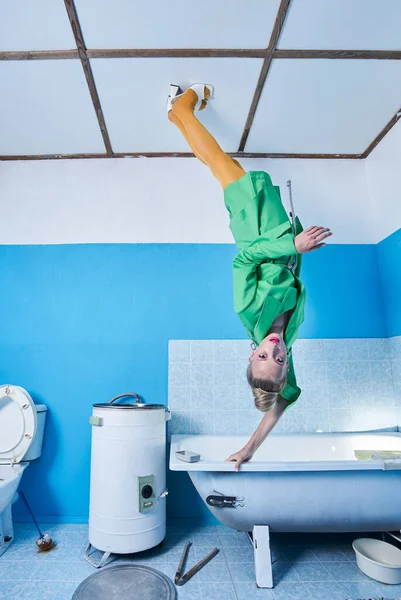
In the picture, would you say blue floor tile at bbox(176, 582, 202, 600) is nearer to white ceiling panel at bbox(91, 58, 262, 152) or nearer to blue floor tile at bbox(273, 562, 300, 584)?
blue floor tile at bbox(273, 562, 300, 584)

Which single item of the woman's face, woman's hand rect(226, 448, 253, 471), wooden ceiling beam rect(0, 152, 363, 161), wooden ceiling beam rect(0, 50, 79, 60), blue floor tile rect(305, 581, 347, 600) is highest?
wooden ceiling beam rect(0, 50, 79, 60)

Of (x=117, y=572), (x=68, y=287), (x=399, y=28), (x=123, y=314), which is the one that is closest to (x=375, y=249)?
(x=399, y=28)

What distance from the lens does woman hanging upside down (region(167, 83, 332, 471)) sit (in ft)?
5.58

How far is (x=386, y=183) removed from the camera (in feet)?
8.53

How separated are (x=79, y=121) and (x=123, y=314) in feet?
4.25

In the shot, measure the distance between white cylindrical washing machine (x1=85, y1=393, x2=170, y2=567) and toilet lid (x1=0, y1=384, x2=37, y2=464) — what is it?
43cm

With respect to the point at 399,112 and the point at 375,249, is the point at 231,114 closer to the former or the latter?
the point at 399,112

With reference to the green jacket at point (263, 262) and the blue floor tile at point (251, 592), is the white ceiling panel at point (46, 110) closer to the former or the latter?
the green jacket at point (263, 262)

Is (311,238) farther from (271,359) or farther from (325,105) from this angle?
(325,105)

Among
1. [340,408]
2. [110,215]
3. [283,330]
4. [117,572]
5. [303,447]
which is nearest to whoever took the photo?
[117,572]

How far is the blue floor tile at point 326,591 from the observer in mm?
1539

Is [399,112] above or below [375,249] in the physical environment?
above

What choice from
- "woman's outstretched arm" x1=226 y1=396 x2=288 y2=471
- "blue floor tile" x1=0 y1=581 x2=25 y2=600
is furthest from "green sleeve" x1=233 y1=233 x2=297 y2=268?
"blue floor tile" x1=0 y1=581 x2=25 y2=600

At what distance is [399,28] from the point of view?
5.91ft
